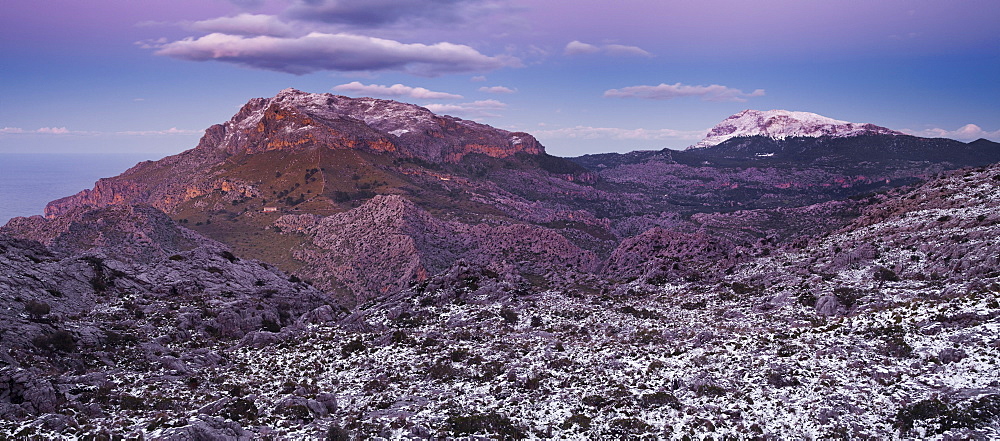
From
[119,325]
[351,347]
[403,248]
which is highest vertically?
[119,325]

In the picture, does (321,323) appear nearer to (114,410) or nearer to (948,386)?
(114,410)

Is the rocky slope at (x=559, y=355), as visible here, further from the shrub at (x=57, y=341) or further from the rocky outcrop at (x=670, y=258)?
the rocky outcrop at (x=670, y=258)

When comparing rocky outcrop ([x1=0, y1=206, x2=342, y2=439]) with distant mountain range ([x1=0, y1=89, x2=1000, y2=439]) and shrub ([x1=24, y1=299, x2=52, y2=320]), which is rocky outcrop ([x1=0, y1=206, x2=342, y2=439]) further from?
distant mountain range ([x1=0, y1=89, x2=1000, y2=439])

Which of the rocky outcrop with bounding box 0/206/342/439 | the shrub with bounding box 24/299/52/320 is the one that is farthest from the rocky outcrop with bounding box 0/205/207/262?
the shrub with bounding box 24/299/52/320

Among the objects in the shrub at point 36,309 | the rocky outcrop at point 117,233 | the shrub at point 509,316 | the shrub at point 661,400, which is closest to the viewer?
the shrub at point 661,400

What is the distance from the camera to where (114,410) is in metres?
30.2

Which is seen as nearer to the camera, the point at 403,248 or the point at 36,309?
the point at 36,309

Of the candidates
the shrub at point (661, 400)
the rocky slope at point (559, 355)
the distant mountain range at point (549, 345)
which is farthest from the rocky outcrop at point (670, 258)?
the shrub at point (661, 400)

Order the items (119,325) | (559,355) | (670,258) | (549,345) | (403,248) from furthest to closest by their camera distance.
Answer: (403,248)
(670,258)
(549,345)
(119,325)
(559,355)

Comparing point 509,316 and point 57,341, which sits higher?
point 57,341

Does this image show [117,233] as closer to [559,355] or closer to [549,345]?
[549,345]

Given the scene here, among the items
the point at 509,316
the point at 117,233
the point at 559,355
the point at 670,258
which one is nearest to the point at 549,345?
the point at 559,355

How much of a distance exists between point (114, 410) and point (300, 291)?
3830cm

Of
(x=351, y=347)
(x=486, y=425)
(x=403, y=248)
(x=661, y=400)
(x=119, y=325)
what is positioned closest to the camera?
(x=486, y=425)
